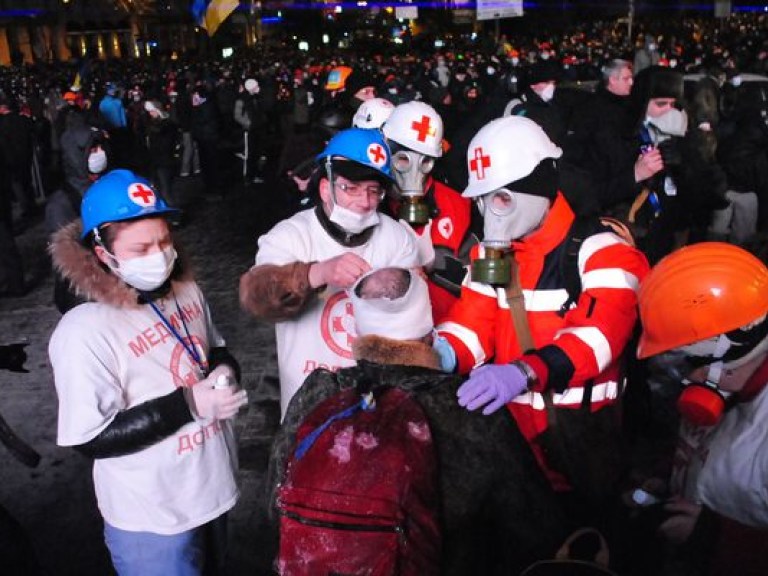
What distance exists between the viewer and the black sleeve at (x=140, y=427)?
242cm

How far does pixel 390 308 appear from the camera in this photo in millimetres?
2078

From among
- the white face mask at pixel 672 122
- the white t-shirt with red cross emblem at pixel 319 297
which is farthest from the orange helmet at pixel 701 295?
the white face mask at pixel 672 122

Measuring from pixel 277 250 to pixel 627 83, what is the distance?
4.16m

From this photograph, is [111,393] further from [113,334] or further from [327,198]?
[327,198]

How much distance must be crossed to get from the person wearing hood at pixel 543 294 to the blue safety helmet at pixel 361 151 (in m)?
0.40

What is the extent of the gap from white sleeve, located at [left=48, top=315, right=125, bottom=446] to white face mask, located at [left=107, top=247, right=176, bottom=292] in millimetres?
221

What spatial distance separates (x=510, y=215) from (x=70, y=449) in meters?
3.96

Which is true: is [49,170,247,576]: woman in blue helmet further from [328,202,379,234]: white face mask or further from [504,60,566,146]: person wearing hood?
[504,60,566,146]: person wearing hood

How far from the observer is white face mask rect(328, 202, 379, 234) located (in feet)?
9.41

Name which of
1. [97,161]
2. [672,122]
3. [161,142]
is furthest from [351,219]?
[161,142]

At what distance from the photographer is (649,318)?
2258 mm

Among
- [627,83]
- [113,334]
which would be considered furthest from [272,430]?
[627,83]

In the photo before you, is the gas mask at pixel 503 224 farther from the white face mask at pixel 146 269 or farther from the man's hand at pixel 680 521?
the white face mask at pixel 146 269

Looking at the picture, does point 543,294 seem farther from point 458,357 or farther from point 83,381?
point 83,381
